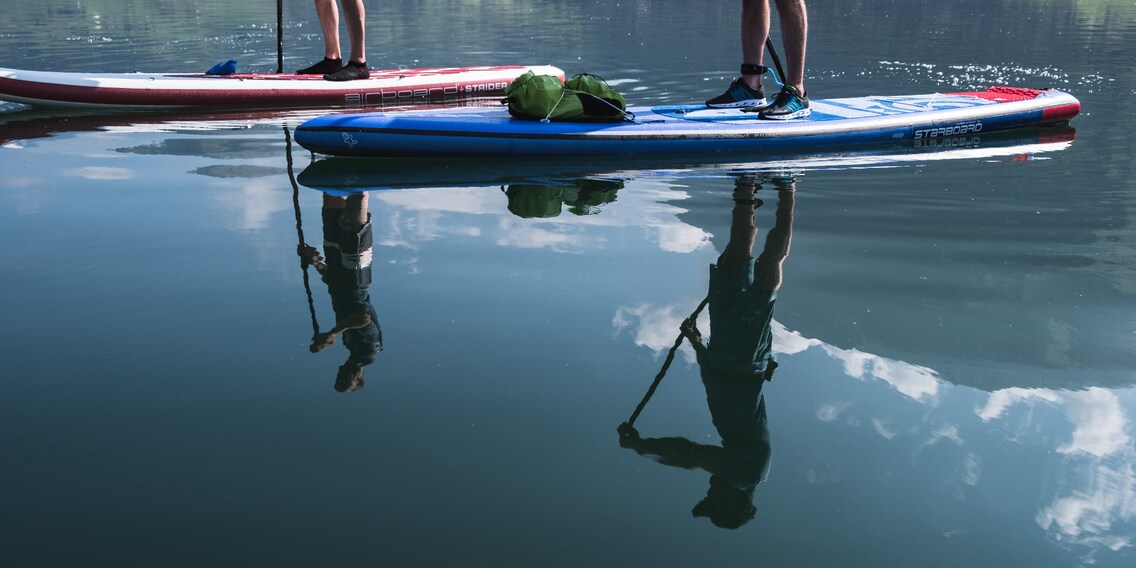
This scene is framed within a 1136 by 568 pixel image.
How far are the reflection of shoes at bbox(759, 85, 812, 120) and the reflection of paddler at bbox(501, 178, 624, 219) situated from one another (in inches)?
70.4

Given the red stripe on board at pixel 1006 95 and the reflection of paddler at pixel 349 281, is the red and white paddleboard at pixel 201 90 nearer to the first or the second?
the reflection of paddler at pixel 349 281

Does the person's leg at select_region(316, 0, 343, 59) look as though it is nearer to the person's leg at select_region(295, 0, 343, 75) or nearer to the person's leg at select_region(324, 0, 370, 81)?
the person's leg at select_region(295, 0, 343, 75)

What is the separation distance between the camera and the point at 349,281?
462 centimetres

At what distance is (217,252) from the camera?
5.12m

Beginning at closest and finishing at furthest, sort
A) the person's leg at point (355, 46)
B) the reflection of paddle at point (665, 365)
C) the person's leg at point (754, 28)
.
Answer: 1. the reflection of paddle at point (665, 365)
2. the person's leg at point (754, 28)
3. the person's leg at point (355, 46)

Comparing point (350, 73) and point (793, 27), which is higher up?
point (793, 27)

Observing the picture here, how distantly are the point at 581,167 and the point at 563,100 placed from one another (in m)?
0.59

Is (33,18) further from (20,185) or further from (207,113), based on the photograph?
(20,185)

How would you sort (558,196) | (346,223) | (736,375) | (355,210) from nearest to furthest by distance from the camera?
1. (736,375)
2. (346,223)
3. (355,210)
4. (558,196)

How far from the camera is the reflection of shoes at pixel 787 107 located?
7973 millimetres

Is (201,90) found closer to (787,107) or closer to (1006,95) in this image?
(787,107)

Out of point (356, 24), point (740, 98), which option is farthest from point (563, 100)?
point (356, 24)

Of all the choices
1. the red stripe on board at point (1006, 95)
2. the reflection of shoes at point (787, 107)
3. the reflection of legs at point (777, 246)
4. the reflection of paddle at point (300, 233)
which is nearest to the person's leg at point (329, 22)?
the reflection of paddle at point (300, 233)

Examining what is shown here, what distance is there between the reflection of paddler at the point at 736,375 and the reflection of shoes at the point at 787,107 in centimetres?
245
